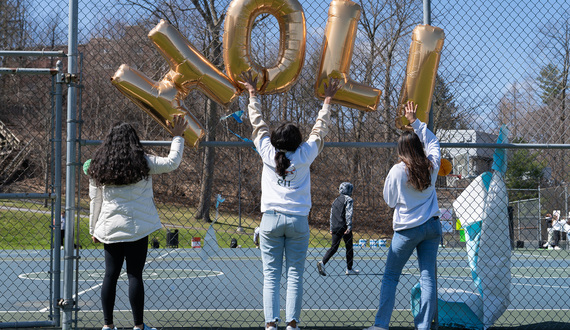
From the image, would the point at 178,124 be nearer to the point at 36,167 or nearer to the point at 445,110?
the point at 445,110

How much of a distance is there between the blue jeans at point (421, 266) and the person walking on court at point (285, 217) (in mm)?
734

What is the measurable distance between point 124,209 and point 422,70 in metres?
2.87

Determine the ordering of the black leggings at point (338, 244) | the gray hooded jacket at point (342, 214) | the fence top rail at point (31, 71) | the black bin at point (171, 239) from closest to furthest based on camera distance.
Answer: the fence top rail at point (31, 71), the black leggings at point (338, 244), the gray hooded jacket at point (342, 214), the black bin at point (171, 239)

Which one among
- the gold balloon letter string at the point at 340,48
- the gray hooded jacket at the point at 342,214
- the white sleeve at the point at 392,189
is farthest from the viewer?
the gray hooded jacket at the point at 342,214

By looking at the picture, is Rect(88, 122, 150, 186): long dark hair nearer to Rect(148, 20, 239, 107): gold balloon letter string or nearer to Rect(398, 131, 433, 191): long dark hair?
Rect(148, 20, 239, 107): gold balloon letter string

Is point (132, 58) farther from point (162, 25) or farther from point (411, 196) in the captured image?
point (411, 196)

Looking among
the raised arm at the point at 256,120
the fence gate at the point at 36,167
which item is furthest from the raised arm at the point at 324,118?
the fence gate at the point at 36,167

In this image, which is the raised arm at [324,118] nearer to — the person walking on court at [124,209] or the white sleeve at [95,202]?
the person walking on court at [124,209]

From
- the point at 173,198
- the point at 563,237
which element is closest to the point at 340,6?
the point at 173,198

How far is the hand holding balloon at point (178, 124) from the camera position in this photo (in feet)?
15.5

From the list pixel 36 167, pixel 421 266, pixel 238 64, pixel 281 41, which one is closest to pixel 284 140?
pixel 238 64

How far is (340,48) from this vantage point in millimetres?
4906

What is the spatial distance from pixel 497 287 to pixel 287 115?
2.67 metres

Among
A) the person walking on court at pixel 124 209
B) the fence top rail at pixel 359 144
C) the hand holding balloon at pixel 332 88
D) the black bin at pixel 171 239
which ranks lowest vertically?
the black bin at pixel 171 239
